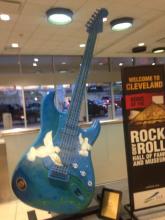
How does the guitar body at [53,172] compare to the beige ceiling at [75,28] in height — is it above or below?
below

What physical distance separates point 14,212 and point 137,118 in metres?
1.75

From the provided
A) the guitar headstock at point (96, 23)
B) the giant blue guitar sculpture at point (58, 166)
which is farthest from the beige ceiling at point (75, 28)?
the giant blue guitar sculpture at point (58, 166)

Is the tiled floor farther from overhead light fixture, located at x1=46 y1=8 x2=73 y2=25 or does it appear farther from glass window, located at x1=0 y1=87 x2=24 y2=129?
glass window, located at x1=0 y1=87 x2=24 y2=129

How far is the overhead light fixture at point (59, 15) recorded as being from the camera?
3.75 m

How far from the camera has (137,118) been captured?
241cm

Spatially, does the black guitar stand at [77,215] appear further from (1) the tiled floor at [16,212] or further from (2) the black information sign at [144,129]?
(2) the black information sign at [144,129]

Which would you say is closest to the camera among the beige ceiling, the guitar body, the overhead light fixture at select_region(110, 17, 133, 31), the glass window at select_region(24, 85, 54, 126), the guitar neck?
the guitar body

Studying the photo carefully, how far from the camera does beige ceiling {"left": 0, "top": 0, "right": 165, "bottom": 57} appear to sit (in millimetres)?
3662

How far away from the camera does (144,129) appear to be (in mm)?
2414

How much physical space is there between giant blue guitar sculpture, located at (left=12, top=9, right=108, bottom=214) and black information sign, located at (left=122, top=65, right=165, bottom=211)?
44cm

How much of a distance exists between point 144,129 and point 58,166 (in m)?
0.91

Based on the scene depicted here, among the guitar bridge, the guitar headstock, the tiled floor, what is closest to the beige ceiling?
the guitar headstock

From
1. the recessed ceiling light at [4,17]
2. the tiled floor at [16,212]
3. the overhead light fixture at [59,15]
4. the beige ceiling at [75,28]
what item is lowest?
the tiled floor at [16,212]

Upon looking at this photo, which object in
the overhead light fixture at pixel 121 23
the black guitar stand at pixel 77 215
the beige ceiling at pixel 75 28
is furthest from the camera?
the overhead light fixture at pixel 121 23
